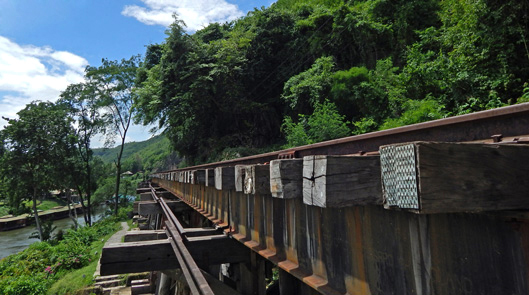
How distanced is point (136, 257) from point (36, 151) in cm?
3383

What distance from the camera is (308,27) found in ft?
73.7

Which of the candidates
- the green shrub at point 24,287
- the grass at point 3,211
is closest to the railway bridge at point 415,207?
the green shrub at point 24,287

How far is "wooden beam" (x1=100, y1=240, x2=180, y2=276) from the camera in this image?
3619 millimetres

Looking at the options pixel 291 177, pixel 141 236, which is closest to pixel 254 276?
pixel 141 236

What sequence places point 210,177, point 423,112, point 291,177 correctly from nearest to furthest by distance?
point 291,177 → point 210,177 → point 423,112

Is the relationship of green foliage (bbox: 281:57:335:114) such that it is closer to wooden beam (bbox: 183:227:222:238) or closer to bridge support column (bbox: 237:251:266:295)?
wooden beam (bbox: 183:227:222:238)

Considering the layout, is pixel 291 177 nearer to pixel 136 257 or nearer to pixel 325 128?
pixel 136 257

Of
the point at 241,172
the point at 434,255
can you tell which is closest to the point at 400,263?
the point at 434,255

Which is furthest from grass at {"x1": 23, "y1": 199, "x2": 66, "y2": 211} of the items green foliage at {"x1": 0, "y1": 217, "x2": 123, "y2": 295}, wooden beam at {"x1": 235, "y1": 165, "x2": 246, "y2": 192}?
wooden beam at {"x1": 235, "y1": 165, "x2": 246, "y2": 192}

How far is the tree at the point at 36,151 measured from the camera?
2888 centimetres

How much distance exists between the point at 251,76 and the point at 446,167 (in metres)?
23.4

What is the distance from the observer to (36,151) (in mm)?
30266

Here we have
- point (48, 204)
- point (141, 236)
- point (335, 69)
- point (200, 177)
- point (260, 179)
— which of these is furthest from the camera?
point (48, 204)

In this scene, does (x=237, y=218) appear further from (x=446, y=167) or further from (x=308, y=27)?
(x=308, y=27)
